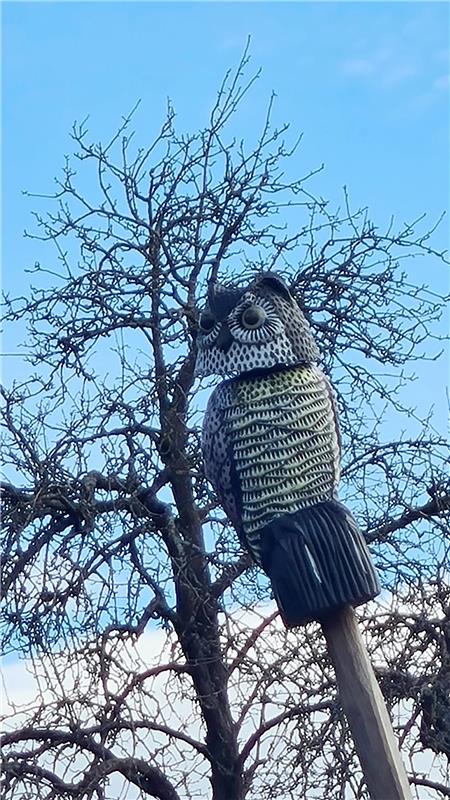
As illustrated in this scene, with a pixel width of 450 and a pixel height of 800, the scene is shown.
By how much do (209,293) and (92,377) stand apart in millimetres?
1788

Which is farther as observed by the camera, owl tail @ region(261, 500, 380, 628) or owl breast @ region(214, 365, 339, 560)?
owl breast @ region(214, 365, 339, 560)

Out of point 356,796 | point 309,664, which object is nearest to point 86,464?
point 309,664

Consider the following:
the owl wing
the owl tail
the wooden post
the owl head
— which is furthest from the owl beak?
the wooden post

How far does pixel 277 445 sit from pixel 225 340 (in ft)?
1.03

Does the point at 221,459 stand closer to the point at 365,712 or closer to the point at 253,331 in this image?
the point at 253,331

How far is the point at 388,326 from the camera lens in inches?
217

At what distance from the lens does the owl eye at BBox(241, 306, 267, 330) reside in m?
3.41

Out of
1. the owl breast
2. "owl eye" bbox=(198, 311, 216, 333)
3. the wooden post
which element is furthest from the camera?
"owl eye" bbox=(198, 311, 216, 333)

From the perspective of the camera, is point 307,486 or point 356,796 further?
point 356,796

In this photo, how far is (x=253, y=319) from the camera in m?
3.41

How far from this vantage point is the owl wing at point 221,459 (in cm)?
338

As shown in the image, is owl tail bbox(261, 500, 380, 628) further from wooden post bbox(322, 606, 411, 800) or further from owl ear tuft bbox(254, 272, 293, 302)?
owl ear tuft bbox(254, 272, 293, 302)

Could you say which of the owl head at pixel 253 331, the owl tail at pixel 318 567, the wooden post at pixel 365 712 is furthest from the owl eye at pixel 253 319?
the wooden post at pixel 365 712

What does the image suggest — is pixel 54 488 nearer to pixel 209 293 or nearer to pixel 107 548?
pixel 107 548
